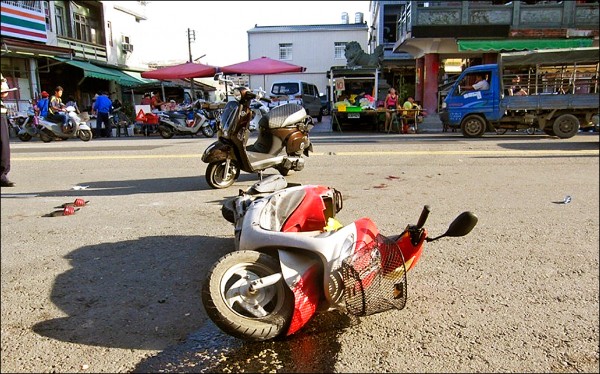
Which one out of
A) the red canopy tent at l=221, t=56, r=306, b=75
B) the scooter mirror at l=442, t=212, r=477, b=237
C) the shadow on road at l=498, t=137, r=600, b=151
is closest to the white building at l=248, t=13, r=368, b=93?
the red canopy tent at l=221, t=56, r=306, b=75

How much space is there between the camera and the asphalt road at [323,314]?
2.32 m

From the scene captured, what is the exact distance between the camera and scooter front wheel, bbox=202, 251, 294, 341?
92.1 inches

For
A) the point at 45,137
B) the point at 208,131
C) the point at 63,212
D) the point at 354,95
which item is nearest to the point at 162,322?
the point at 63,212

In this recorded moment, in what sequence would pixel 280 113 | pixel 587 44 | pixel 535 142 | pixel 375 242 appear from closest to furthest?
pixel 375 242 → pixel 280 113 → pixel 535 142 → pixel 587 44

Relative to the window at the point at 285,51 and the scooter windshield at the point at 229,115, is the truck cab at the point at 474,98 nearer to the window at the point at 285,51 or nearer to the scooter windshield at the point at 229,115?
the scooter windshield at the point at 229,115

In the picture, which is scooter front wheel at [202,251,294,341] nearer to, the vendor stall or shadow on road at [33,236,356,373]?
shadow on road at [33,236,356,373]

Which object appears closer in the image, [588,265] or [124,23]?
[124,23]

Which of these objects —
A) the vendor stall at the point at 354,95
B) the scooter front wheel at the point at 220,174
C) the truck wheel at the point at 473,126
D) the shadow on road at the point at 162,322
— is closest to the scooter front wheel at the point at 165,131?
the vendor stall at the point at 354,95

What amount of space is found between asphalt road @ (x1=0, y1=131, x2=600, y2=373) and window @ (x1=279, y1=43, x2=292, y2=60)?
33970mm

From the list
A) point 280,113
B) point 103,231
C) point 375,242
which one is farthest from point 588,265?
point 280,113

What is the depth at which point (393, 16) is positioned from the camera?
32250 mm

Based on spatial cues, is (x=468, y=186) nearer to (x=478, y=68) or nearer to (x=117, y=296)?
(x=117, y=296)

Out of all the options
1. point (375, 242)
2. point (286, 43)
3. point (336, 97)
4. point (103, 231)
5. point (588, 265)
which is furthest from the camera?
point (286, 43)

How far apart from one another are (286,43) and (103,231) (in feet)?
119
